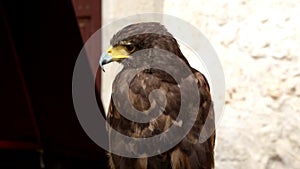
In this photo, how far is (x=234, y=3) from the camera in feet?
10.3

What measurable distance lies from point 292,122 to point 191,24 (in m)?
0.94

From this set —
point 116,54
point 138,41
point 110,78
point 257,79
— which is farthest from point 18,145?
point 138,41

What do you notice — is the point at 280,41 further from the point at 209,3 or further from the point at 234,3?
the point at 209,3

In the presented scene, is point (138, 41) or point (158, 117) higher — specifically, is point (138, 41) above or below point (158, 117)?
above

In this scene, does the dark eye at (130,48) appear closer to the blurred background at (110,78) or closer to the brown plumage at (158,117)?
the brown plumage at (158,117)

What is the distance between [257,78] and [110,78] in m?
1.11

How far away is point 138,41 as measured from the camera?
6.02ft

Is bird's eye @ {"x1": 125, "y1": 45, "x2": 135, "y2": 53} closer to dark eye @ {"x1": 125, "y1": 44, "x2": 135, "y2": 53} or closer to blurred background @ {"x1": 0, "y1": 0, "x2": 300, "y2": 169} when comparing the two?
dark eye @ {"x1": 125, "y1": 44, "x2": 135, "y2": 53}

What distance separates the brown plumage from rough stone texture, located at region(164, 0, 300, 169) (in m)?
1.11

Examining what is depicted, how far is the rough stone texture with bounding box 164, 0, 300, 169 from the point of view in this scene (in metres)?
2.85

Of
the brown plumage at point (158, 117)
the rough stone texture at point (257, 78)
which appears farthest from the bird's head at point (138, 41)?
the rough stone texture at point (257, 78)

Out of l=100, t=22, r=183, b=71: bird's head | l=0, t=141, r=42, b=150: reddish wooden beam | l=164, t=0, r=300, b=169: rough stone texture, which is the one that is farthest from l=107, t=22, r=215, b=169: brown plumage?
l=0, t=141, r=42, b=150: reddish wooden beam

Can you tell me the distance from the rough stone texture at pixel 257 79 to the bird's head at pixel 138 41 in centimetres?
114

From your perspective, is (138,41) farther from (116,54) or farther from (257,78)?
(257,78)
